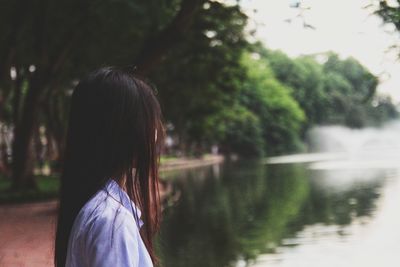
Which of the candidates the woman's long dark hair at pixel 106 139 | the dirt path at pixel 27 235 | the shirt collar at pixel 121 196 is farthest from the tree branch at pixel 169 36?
the shirt collar at pixel 121 196

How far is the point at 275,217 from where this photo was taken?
14.4m

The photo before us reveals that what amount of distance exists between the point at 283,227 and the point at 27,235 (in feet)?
15.6

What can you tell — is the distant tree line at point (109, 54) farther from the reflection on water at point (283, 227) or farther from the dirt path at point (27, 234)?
the dirt path at point (27, 234)

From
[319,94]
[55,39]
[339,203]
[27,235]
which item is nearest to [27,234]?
[27,235]

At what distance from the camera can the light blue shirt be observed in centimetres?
160

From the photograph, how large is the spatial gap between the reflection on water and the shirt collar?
23.3 feet

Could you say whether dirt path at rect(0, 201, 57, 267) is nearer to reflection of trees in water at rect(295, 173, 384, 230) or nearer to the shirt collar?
reflection of trees in water at rect(295, 173, 384, 230)

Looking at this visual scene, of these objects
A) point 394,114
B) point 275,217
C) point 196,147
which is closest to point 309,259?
point 275,217

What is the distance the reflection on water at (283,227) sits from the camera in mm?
9406

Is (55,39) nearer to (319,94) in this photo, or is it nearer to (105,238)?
(105,238)

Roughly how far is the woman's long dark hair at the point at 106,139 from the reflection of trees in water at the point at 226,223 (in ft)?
24.5

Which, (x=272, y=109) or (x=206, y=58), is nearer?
(x=206, y=58)

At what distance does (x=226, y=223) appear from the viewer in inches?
561

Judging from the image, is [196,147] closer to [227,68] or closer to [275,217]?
[227,68]
